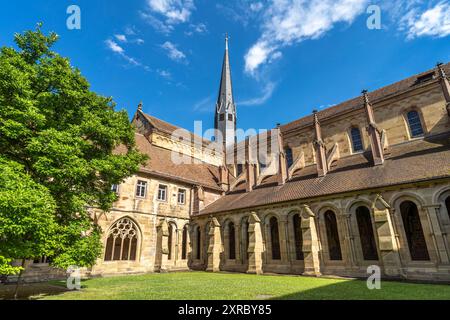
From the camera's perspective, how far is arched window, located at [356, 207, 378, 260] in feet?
48.0

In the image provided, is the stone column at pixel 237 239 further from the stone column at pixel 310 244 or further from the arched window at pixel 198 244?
the stone column at pixel 310 244

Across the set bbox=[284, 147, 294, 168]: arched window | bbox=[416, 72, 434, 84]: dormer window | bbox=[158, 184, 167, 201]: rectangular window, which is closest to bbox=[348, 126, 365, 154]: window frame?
bbox=[416, 72, 434, 84]: dormer window

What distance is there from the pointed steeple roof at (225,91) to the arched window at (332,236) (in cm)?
2933

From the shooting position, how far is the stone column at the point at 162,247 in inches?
799

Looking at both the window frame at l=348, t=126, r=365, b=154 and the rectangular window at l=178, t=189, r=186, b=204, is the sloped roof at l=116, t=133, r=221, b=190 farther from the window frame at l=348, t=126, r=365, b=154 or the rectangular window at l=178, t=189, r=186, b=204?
the window frame at l=348, t=126, r=365, b=154

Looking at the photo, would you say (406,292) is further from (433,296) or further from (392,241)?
(392,241)

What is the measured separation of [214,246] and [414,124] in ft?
63.7

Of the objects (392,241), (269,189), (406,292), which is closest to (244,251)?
(269,189)

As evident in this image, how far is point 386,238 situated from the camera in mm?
13414

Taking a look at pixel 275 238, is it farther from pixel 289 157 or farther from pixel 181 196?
pixel 289 157

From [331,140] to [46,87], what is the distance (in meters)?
22.5

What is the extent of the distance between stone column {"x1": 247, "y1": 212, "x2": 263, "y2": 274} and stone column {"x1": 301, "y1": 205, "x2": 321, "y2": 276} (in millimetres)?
3633

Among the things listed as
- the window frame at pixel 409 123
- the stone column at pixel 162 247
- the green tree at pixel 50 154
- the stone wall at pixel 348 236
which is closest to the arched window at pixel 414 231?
the stone wall at pixel 348 236

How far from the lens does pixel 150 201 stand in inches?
839
